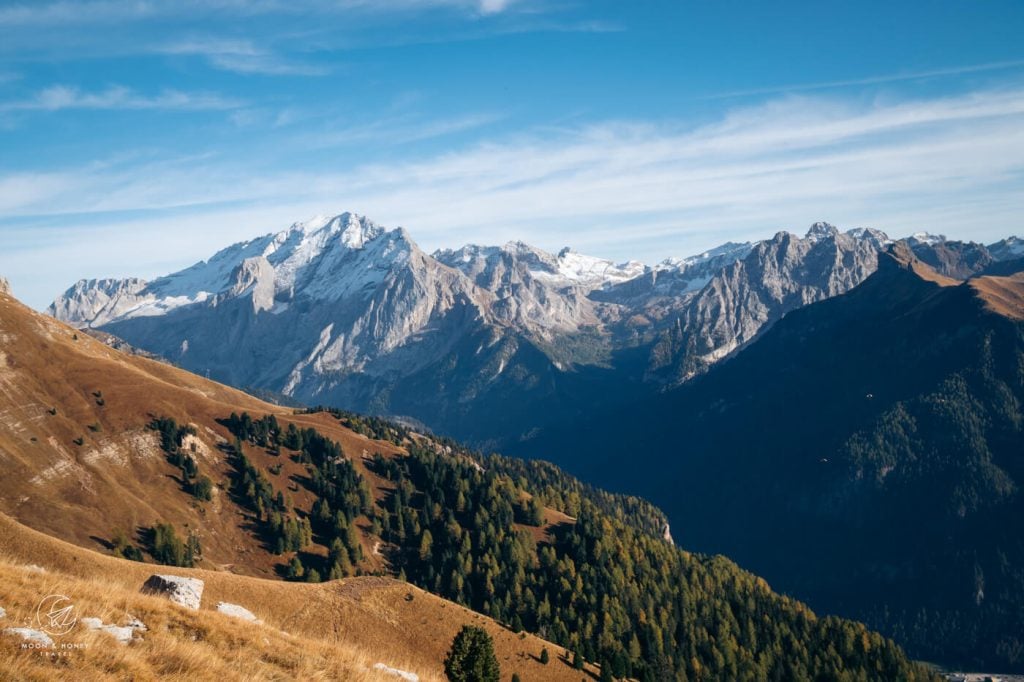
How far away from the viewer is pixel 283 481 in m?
168

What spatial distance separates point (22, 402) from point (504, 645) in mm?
117817

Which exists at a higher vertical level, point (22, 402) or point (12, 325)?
point (12, 325)

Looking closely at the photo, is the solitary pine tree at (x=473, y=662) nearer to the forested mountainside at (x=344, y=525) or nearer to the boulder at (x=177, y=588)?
the boulder at (x=177, y=588)

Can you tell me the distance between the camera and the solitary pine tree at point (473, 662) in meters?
51.8

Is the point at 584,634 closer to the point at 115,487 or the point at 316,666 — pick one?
the point at 115,487

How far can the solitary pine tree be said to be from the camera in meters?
51.8

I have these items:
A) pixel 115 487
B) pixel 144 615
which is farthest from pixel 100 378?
pixel 144 615

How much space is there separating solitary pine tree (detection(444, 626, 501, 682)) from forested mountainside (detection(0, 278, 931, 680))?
55597mm

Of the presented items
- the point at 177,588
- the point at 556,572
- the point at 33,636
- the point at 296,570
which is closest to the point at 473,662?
the point at 177,588

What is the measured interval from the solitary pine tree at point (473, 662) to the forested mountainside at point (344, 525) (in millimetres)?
55597

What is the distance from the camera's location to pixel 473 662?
54.1m

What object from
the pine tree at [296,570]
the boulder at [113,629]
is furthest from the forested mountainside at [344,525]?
the boulder at [113,629]

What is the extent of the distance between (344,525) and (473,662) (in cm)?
10736

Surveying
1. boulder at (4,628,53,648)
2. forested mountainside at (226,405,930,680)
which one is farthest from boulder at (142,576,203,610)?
forested mountainside at (226,405,930,680)
